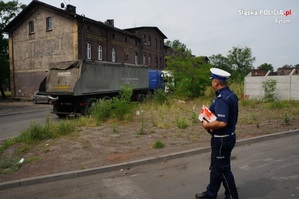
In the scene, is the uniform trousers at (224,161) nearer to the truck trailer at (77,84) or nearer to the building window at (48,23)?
the truck trailer at (77,84)

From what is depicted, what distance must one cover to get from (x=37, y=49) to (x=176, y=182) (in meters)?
31.0

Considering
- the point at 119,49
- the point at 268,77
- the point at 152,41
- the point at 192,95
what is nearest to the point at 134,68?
the point at 192,95

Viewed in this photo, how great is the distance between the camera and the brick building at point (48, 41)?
29.6m

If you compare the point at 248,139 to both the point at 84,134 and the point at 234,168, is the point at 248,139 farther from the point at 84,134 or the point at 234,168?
the point at 84,134

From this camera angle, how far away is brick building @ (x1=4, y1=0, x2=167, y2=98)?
97.2 ft

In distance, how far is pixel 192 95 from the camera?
22344mm

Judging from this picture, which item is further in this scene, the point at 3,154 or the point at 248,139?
the point at 248,139

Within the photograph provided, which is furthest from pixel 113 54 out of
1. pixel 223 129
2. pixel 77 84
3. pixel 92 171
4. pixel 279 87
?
pixel 223 129

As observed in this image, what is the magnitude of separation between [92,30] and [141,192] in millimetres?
29442

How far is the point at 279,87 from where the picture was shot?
62.8 ft

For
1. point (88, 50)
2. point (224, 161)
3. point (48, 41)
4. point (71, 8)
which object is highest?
point (71, 8)

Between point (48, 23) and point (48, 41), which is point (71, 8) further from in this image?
point (48, 41)

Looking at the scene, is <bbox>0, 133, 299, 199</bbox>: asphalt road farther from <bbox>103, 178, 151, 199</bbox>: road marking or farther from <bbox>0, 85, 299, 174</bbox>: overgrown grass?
<bbox>0, 85, 299, 174</bbox>: overgrown grass

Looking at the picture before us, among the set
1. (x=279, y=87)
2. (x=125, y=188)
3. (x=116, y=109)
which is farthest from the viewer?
(x=279, y=87)
